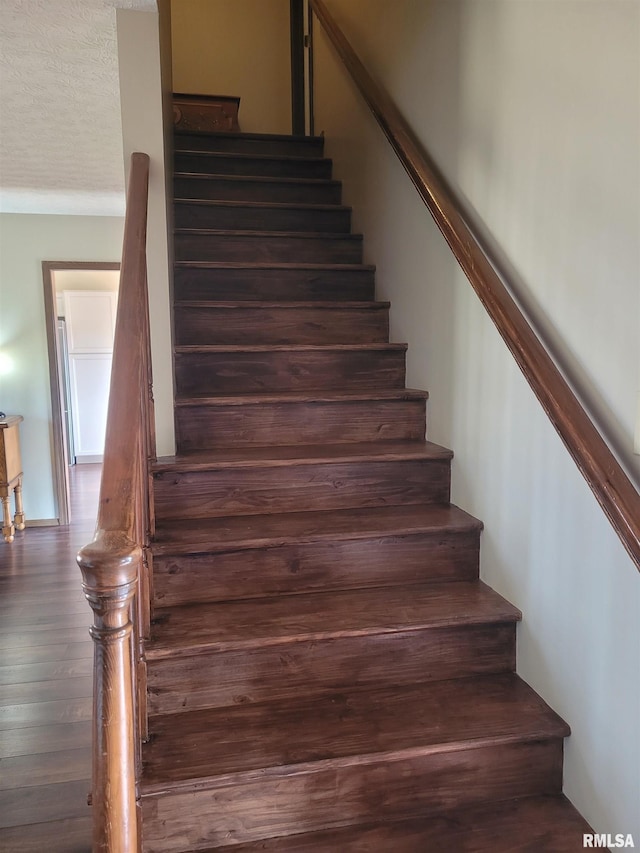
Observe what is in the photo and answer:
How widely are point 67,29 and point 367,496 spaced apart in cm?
179

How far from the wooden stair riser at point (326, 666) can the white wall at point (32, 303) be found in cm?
379

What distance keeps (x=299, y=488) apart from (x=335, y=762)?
2.77 ft

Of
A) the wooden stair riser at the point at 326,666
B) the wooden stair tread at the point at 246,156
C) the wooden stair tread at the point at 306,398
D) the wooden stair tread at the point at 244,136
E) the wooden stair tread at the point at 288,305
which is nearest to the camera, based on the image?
the wooden stair riser at the point at 326,666

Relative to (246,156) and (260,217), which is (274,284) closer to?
(260,217)

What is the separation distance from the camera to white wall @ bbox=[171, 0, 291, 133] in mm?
4426

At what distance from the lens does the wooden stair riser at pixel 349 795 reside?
1267 millimetres

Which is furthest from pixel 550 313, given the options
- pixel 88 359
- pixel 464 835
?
pixel 88 359

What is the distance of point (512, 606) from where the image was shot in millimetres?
1635

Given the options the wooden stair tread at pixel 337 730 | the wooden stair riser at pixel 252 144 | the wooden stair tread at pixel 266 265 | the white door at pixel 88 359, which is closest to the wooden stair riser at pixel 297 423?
the wooden stair tread at pixel 266 265

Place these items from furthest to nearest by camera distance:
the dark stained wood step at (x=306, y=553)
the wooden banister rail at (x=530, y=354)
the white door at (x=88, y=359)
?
the white door at (x=88, y=359), the dark stained wood step at (x=306, y=553), the wooden banister rail at (x=530, y=354)

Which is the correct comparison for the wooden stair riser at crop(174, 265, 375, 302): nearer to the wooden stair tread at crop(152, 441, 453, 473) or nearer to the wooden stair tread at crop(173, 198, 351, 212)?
the wooden stair tread at crop(173, 198, 351, 212)

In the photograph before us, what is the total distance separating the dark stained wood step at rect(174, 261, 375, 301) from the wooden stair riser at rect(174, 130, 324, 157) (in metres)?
1.24

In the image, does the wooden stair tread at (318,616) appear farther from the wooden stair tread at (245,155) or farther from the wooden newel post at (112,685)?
the wooden stair tread at (245,155)
